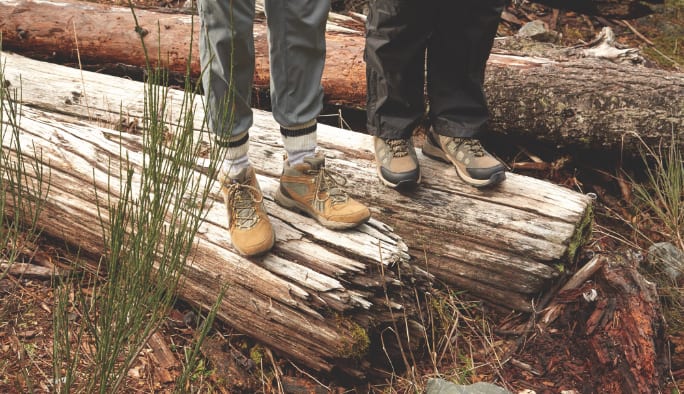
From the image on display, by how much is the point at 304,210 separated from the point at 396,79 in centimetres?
78

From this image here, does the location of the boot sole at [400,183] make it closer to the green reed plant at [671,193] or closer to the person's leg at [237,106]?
the person's leg at [237,106]

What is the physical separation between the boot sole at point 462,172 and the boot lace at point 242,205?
1057 millimetres

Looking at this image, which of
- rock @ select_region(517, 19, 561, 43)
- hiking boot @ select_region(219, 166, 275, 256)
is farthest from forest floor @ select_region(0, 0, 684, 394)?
rock @ select_region(517, 19, 561, 43)

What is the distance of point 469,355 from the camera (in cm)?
277

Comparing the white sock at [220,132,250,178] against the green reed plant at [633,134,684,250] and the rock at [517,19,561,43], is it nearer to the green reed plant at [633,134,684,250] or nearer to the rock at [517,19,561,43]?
the green reed plant at [633,134,684,250]

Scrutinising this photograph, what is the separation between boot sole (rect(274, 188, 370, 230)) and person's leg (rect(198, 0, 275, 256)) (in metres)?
0.17

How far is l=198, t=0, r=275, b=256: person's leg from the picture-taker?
221 cm

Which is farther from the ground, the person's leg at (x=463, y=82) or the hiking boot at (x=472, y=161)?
the person's leg at (x=463, y=82)

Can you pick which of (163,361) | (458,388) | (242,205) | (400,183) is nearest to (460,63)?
(400,183)

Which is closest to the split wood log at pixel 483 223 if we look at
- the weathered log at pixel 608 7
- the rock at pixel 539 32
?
the rock at pixel 539 32

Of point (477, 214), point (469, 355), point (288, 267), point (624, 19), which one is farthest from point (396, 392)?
point (624, 19)

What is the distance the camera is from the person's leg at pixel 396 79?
2777mm

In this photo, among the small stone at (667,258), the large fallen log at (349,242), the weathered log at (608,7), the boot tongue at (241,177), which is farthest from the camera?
the weathered log at (608,7)

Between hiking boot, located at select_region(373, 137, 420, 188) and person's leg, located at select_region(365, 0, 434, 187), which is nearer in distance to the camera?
person's leg, located at select_region(365, 0, 434, 187)
